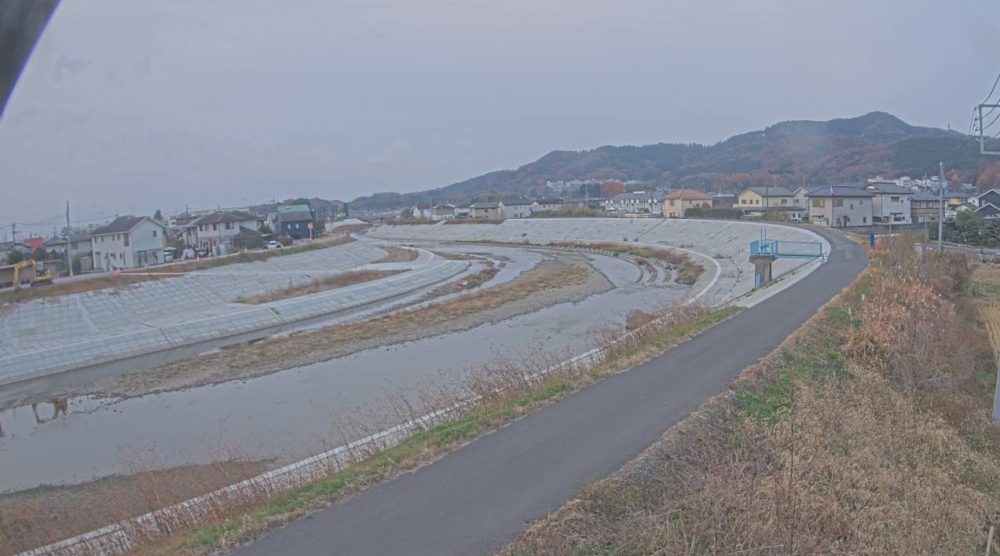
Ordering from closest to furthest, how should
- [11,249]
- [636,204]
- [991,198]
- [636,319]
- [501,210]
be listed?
[636,319], [11,249], [991,198], [501,210], [636,204]

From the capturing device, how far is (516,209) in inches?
3142

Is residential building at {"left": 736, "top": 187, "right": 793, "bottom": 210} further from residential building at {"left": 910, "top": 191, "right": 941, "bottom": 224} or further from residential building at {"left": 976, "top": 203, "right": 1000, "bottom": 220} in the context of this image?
residential building at {"left": 976, "top": 203, "right": 1000, "bottom": 220}

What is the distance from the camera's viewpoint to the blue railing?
76.7ft

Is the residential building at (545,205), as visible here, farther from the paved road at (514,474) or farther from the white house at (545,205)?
the paved road at (514,474)

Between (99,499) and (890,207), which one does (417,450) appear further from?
(890,207)

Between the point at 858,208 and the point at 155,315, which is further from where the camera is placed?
the point at 858,208

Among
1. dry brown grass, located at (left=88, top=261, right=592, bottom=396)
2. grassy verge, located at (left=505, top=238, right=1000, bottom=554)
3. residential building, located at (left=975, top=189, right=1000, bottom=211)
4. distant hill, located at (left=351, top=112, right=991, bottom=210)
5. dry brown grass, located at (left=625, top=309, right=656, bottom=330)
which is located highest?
distant hill, located at (left=351, top=112, right=991, bottom=210)

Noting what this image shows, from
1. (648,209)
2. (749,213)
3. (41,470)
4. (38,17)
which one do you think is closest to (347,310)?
(41,470)

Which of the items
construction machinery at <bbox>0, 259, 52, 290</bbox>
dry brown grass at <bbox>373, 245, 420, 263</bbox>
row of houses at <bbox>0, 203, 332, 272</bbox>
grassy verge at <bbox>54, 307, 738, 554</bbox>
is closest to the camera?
grassy verge at <bbox>54, 307, 738, 554</bbox>

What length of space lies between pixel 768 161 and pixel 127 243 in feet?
371

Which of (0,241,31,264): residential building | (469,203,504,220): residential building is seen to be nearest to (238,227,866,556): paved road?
(0,241,31,264): residential building

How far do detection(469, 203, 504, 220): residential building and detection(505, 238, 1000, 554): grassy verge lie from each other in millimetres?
66277

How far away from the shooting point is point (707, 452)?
6527 mm

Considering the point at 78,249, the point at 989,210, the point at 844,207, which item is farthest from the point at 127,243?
the point at 989,210
